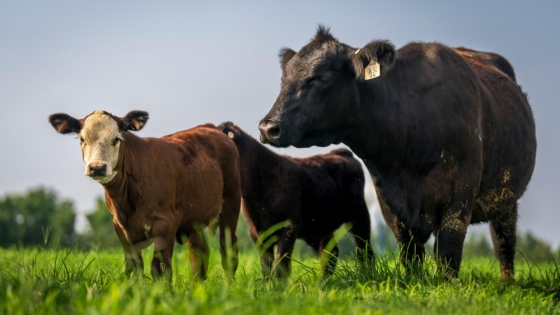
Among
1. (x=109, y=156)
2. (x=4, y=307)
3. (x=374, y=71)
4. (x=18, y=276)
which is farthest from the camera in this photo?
(x=374, y=71)

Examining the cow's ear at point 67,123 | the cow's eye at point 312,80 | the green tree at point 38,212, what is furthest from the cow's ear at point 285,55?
the green tree at point 38,212

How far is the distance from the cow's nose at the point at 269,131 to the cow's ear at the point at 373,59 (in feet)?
3.60

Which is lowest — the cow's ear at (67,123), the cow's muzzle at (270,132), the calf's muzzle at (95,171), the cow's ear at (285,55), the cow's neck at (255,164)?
the cow's neck at (255,164)

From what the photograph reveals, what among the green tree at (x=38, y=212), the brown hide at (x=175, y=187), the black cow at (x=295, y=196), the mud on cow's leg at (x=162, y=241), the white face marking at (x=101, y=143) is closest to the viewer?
the white face marking at (x=101, y=143)

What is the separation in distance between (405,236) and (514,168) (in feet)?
5.81

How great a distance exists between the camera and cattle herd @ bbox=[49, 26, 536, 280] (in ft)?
26.0

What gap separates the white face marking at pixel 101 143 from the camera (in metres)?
7.38

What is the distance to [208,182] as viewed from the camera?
915 centimetres

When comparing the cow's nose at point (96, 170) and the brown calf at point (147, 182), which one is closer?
the cow's nose at point (96, 170)

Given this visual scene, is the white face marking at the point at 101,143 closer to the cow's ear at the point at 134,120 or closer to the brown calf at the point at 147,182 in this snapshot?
the brown calf at the point at 147,182

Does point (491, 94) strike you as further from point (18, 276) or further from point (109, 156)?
point (18, 276)

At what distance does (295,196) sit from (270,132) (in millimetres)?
3690

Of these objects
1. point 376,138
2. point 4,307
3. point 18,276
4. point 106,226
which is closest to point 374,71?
point 376,138

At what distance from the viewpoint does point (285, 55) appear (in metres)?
9.55
